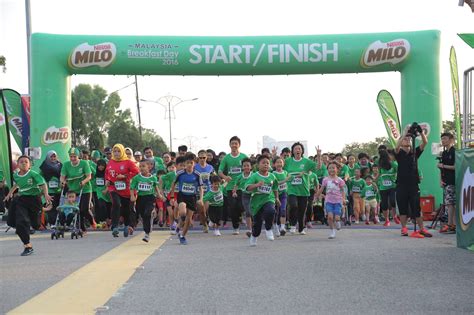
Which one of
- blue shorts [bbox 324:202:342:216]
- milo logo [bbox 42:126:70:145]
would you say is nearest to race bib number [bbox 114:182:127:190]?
blue shorts [bbox 324:202:342:216]

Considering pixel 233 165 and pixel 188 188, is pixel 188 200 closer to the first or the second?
pixel 188 188

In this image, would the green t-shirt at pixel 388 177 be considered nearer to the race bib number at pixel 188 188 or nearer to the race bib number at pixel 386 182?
the race bib number at pixel 386 182

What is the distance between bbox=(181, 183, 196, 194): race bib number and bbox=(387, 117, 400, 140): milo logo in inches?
349

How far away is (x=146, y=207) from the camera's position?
12.1 metres

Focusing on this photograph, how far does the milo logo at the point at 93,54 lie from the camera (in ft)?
57.7

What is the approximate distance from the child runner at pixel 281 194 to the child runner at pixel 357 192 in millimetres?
4159

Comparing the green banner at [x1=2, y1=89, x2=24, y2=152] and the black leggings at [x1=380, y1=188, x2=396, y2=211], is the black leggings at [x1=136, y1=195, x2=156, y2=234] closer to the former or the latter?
the black leggings at [x1=380, y1=188, x2=396, y2=211]

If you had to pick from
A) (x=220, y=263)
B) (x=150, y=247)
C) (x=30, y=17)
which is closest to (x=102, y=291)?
(x=220, y=263)

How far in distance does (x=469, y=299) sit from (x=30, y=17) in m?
20.8

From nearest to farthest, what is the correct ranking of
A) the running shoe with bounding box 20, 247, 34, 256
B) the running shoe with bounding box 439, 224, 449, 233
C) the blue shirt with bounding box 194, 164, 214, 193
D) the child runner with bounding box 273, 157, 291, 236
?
1. the running shoe with bounding box 20, 247, 34, 256
2. the running shoe with bounding box 439, 224, 449, 233
3. the child runner with bounding box 273, 157, 291, 236
4. the blue shirt with bounding box 194, 164, 214, 193

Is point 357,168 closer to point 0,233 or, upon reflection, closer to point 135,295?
point 0,233

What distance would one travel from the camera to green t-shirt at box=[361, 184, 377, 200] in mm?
17391

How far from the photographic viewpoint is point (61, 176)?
1364cm

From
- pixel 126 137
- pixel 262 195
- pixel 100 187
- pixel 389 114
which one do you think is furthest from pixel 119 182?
pixel 126 137
